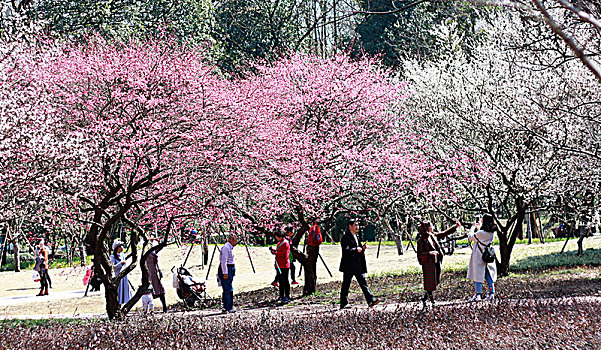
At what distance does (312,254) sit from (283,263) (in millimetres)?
1971

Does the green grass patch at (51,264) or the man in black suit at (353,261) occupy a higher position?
the man in black suit at (353,261)

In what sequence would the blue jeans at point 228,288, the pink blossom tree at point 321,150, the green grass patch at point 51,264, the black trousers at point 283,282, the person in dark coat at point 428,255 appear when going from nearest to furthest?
the person in dark coat at point 428,255 < the blue jeans at point 228,288 < the pink blossom tree at point 321,150 < the black trousers at point 283,282 < the green grass patch at point 51,264

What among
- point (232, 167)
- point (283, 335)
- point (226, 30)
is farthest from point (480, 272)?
point (226, 30)

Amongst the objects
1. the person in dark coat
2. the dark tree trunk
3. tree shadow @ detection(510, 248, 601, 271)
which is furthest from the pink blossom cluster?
tree shadow @ detection(510, 248, 601, 271)

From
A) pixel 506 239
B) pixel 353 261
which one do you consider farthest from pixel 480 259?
pixel 506 239

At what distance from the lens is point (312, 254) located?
15.8 meters

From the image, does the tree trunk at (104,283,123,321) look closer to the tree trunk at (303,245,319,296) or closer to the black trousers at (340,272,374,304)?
the black trousers at (340,272,374,304)

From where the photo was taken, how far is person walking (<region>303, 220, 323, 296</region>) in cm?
1543

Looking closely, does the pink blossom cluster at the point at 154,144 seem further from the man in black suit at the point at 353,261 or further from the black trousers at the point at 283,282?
the man in black suit at the point at 353,261

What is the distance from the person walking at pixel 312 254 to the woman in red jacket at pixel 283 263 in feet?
4.20

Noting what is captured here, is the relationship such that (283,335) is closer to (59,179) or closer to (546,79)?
(59,179)

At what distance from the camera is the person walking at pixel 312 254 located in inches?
607

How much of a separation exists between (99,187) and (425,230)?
6.13 metres

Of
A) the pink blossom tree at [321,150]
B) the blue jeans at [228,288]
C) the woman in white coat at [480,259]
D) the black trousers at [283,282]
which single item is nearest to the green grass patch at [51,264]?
the pink blossom tree at [321,150]
